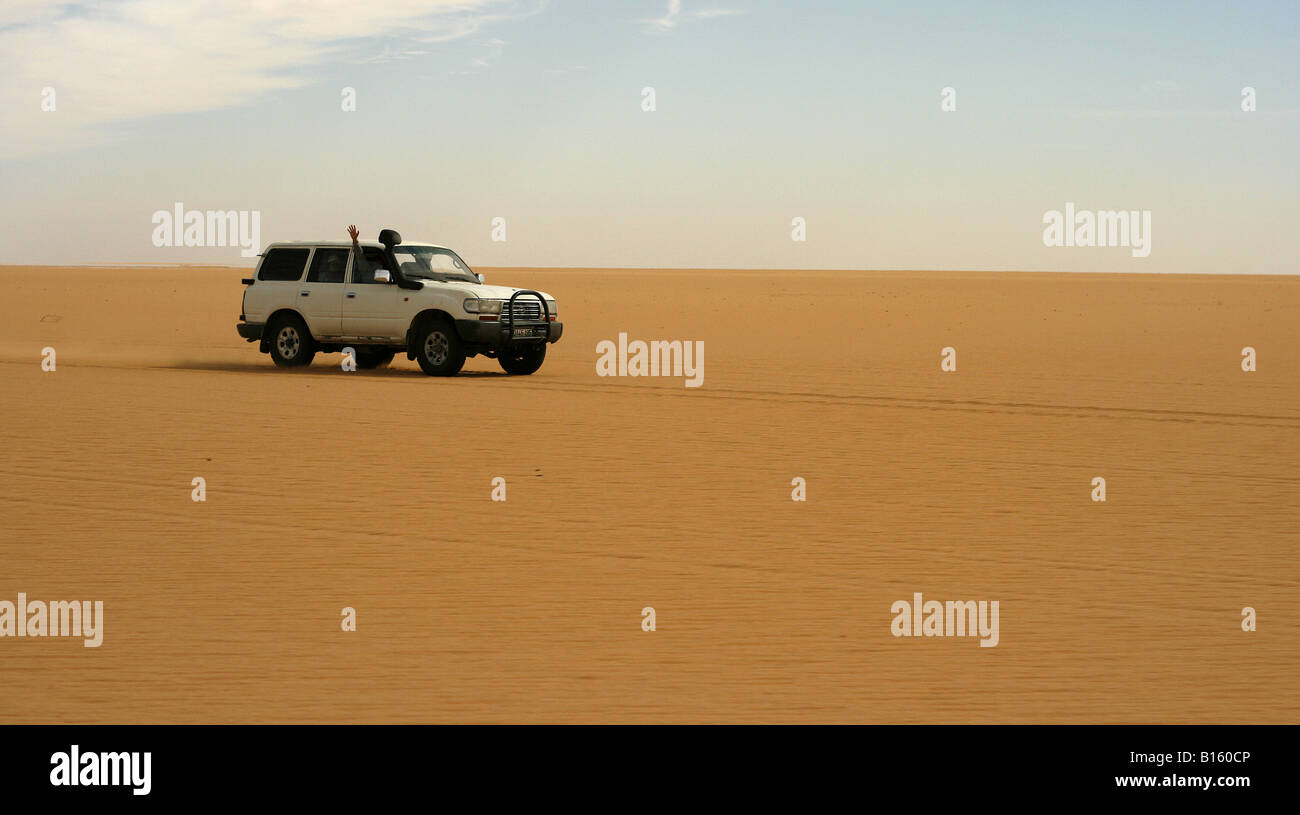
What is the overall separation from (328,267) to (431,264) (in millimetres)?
1714

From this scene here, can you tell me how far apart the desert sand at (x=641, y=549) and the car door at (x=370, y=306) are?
1318 mm

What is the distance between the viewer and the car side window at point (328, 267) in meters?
24.0

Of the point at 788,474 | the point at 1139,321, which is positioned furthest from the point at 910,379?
the point at 1139,321

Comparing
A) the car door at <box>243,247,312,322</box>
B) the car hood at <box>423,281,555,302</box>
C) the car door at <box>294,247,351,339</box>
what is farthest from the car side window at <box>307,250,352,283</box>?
the car hood at <box>423,281,555,302</box>

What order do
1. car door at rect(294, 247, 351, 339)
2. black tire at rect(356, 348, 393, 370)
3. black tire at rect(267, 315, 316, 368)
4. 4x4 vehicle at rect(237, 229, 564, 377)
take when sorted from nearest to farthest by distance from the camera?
4x4 vehicle at rect(237, 229, 564, 377)
car door at rect(294, 247, 351, 339)
black tire at rect(267, 315, 316, 368)
black tire at rect(356, 348, 393, 370)

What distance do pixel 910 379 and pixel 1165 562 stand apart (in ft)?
51.1

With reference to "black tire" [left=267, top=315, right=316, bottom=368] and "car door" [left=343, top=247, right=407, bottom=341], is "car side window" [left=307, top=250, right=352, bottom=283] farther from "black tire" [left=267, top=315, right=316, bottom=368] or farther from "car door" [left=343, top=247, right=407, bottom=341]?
"black tire" [left=267, top=315, right=316, bottom=368]

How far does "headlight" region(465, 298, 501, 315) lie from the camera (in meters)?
22.9

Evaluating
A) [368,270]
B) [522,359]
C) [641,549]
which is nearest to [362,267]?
[368,270]

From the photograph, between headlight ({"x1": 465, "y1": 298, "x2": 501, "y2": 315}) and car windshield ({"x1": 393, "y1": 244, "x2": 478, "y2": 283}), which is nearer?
headlight ({"x1": 465, "y1": 298, "x2": 501, "y2": 315})

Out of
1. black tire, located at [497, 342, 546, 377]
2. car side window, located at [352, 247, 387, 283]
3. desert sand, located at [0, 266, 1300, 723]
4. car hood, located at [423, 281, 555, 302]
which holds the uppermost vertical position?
car side window, located at [352, 247, 387, 283]

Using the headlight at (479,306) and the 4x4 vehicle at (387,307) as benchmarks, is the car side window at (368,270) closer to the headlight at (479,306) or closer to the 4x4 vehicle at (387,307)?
the 4x4 vehicle at (387,307)

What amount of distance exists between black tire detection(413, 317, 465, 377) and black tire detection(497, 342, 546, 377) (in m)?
1.55

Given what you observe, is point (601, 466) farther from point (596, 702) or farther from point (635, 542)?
point (596, 702)
